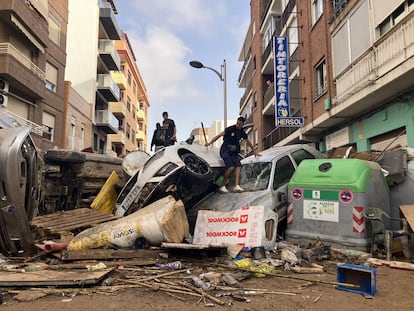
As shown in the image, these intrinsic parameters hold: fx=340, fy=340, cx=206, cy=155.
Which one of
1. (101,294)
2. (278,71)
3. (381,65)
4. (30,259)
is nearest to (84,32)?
(278,71)

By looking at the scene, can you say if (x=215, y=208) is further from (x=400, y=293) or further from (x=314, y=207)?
(x=400, y=293)

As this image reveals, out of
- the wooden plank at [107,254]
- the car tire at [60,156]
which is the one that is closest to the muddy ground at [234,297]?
the wooden plank at [107,254]

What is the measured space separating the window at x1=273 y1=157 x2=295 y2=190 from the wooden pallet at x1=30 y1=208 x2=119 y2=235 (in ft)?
10.7

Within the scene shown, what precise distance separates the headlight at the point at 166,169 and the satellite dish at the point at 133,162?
6.38 feet

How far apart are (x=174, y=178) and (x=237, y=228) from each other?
177 cm

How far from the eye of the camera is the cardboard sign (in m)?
5.36

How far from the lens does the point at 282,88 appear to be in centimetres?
1512

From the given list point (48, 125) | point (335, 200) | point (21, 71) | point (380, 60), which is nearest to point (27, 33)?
point (21, 71)

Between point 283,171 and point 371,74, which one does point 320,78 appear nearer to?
point 371,74

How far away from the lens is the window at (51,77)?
67.8ft

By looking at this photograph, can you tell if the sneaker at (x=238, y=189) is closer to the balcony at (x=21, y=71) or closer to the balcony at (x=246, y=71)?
the balcony at (x=21, y=71)

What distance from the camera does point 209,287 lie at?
370 centimetres

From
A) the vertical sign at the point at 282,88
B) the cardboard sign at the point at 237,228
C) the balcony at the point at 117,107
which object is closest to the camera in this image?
the cardboard sign at the point at 237,228

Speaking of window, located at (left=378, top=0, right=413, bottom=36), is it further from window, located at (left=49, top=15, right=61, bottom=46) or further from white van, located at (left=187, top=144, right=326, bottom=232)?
window, located at (left=49, top=15, right=61, bottom=46)
